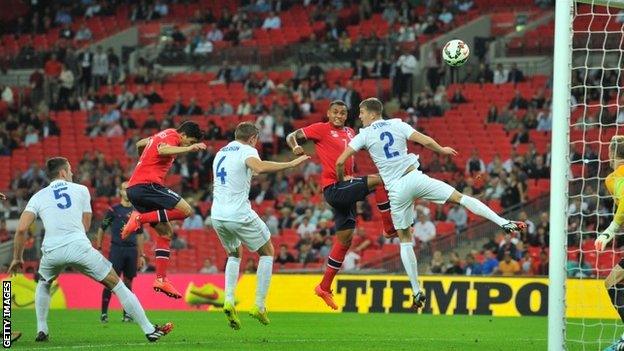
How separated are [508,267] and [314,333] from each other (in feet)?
28.8

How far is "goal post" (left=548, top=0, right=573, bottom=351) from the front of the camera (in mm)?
10961

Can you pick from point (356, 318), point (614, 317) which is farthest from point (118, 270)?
point (614, 317)

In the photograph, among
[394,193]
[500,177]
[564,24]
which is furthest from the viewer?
[500,177]

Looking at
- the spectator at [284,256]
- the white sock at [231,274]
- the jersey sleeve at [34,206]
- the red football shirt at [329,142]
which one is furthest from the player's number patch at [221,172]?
the spectator at [284,256]

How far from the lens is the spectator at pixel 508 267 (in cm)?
2388

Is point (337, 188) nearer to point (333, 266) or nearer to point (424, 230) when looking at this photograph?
point (333, 266)

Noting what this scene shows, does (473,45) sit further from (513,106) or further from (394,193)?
(394,193)

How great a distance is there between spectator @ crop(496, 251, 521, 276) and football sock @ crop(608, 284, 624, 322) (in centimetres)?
1068

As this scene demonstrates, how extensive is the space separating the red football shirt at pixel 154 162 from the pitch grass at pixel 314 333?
1.96 metres

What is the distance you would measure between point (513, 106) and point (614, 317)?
10.4m

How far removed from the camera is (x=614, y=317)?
20.1m

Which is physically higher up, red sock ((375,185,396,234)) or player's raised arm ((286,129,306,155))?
player's raised arm ((286,129,306,155))

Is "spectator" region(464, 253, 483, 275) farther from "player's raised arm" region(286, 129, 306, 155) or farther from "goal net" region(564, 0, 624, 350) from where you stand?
"player's raised arm" region(286, 129, 306, 155)

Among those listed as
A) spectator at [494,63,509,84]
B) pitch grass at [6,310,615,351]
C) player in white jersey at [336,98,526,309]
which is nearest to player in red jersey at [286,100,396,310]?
player in white jersey at [336,98,526,309]
